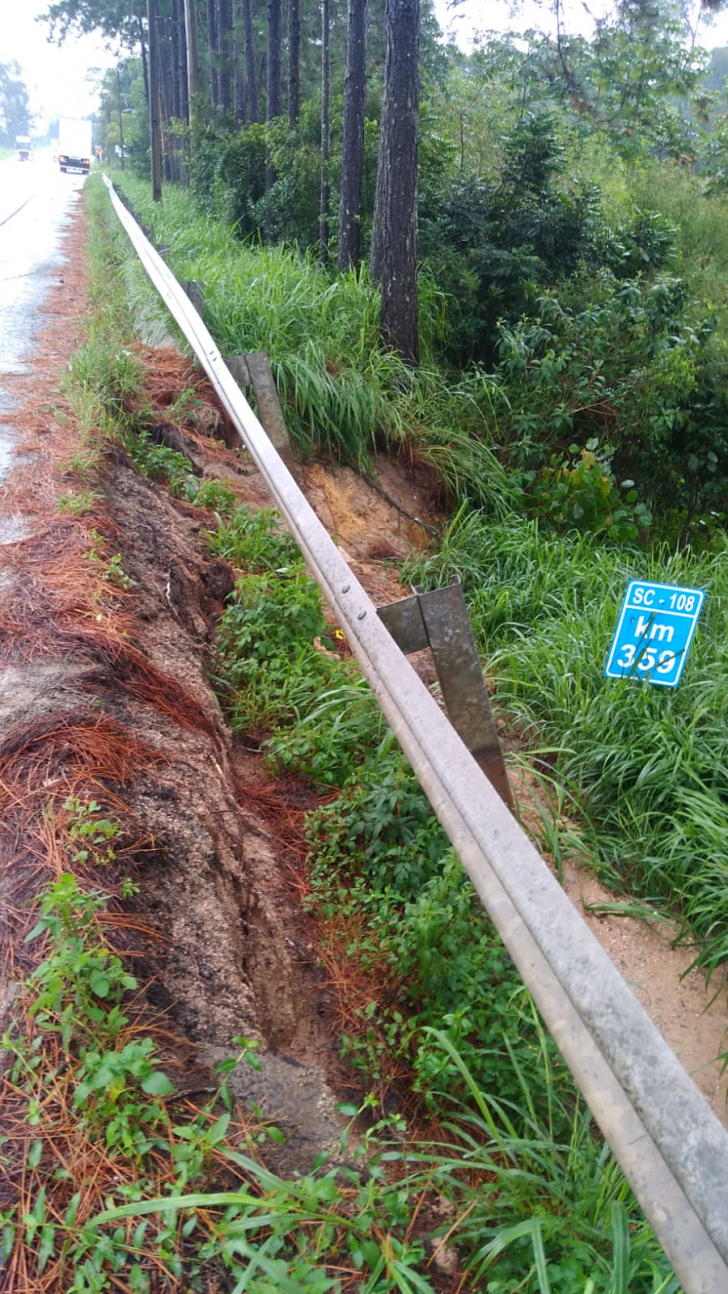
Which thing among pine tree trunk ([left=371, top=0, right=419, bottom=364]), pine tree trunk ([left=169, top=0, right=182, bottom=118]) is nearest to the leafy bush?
pine tree trunk ([left=371, top=0, right=419, bottom=364])

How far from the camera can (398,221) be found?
7887 mm

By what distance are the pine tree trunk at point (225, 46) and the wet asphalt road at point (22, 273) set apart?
4713 mm

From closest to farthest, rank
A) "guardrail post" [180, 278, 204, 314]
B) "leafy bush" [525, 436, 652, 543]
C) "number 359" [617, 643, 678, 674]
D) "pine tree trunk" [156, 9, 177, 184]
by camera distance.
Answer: "number 359" [617, 643, 678, 674] → "guardrail post" [180, 278, 204, 314] → "leafy bush" [525, 436, 652, 543] → "pine tree trunk" [156, 9, 177, 184]

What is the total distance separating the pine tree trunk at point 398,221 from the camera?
24.9 ft

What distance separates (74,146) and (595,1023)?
5575cm

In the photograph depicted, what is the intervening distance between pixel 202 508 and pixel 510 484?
3.08 meters

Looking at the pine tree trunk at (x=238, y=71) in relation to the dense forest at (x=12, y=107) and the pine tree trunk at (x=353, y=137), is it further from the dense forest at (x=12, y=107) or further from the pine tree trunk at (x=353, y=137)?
the dense forest at (x=12, y=107)

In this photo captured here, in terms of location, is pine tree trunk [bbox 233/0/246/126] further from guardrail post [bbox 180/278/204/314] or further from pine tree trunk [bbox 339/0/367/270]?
guardrail post [bbox 180/278/204/314]

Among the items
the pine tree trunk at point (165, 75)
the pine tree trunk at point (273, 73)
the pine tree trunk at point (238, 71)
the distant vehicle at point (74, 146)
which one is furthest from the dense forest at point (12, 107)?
the pine tree trunk at point (273, 73)

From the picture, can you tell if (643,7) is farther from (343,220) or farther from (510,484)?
(510,484)

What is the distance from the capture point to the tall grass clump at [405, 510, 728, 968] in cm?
394

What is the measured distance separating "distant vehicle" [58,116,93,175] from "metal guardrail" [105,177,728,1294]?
171 feet

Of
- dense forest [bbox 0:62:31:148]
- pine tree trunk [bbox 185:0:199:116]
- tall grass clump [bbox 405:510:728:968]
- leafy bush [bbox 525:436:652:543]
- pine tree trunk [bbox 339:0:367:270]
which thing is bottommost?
tall grass clump [bbox 405:510:728:968]

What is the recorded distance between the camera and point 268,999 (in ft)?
8.36
